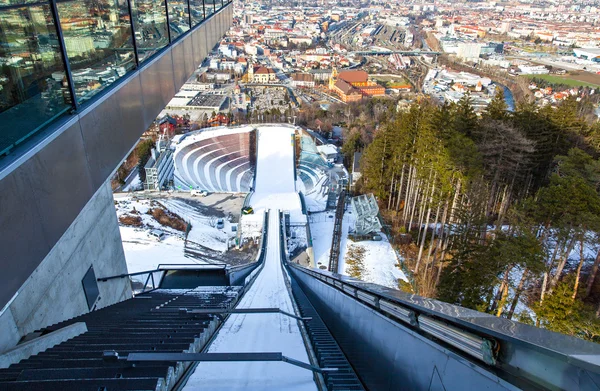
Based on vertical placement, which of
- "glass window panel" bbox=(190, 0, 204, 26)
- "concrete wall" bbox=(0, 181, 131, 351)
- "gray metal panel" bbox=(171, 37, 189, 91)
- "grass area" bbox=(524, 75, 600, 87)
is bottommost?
"grass area" bbox=(524, 75, 600, 87)

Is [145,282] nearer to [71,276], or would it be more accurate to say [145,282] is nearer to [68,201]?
[71,276]

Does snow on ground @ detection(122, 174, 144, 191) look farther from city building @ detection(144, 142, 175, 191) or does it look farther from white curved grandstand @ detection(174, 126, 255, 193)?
white curved grandstand @ detection(174, 126, 255, 193)

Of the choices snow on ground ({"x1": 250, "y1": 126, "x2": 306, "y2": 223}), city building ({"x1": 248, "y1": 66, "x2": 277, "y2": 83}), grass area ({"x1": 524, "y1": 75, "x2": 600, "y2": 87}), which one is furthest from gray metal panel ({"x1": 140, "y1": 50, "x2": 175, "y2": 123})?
grass area ({"x1": 524, "y1": 75, "x2": 600, "y2": 87})

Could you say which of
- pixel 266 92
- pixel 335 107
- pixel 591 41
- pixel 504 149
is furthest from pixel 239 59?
pixel 591 41

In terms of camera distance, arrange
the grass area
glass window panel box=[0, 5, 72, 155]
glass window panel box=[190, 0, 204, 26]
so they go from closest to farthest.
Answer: glass window panel box=[0, 5, 72, 155], glass window panel box=[190, 0, 204, 26], the grass area

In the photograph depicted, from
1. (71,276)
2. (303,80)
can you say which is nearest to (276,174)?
(71,276)
